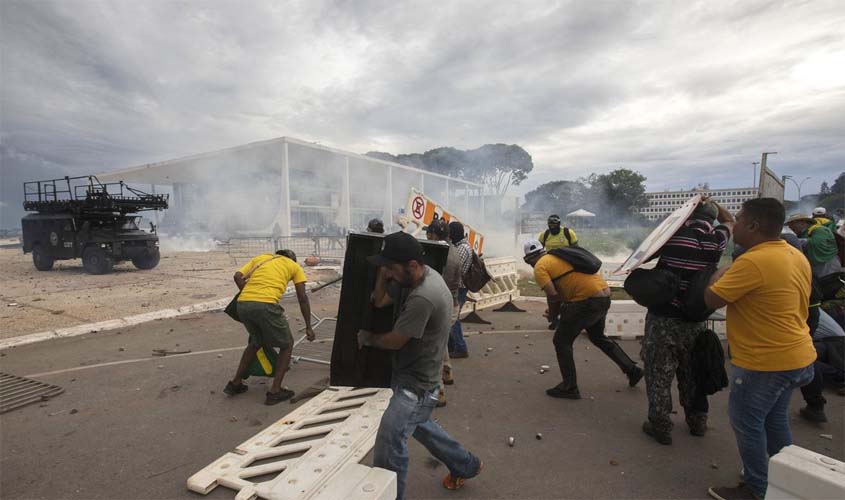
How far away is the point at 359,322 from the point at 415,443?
131 cm

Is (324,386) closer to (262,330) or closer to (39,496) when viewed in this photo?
(262,330)

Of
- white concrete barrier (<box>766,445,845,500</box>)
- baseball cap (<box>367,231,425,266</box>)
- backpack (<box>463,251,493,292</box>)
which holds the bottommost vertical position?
white concrete barrier (<box>766,445,845,500</box>)

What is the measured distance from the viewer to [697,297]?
2713mm

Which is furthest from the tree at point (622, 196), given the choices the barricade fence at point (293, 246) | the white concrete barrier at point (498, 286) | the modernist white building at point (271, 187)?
the white concrete barrier at point (498, 286)

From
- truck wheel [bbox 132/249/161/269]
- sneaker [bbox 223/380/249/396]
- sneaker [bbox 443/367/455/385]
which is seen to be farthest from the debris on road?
truck wheel [bbox 132/249/161/269]

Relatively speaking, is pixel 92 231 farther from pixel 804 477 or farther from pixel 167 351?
pixel 804 477

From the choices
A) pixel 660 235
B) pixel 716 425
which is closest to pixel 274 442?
pixel 660 235

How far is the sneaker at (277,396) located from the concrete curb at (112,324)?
165 inches

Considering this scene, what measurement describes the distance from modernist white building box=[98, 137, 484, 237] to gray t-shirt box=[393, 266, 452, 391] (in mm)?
20319

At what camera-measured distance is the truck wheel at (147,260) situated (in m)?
13.1

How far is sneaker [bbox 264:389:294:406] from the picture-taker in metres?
3.79

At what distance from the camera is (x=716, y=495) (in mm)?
2396

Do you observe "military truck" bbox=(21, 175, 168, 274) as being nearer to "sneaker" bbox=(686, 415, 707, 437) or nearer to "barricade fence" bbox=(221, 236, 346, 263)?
"barricade fence" bbox=(221, 236, 346, 263)

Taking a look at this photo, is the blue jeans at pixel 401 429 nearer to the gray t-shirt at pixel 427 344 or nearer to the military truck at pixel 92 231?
the gray t-shirt at pixel 427 344
